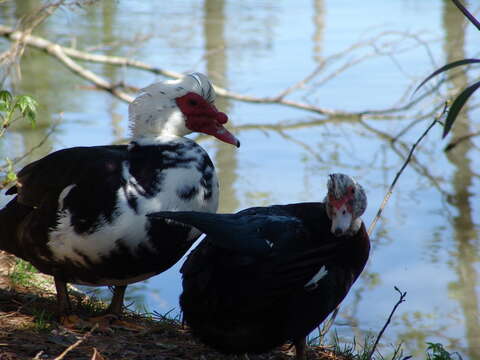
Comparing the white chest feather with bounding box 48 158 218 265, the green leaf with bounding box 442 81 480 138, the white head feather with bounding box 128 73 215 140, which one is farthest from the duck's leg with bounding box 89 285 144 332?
the green leaf with bounding box 442 81 480 138

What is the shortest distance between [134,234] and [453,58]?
6974 millimetres

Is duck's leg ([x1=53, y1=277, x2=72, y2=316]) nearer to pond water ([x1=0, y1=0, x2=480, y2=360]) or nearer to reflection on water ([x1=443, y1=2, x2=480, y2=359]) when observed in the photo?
pond water ([x1=0, y1=0, x2=480, y2=360])

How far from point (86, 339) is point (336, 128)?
4.83 meters

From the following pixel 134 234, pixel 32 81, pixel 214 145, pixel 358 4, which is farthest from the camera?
pixel 358 4

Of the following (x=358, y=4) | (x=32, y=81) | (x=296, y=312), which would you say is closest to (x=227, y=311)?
(x=296, y=312)

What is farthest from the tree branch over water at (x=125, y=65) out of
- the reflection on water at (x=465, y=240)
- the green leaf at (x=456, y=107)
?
the green leaf at (x=456, y=107)

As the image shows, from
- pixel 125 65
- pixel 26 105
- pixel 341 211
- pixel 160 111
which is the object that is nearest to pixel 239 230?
pixel 341 211

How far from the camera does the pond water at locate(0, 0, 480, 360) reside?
16.2 feet

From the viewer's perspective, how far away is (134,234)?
3174 mm

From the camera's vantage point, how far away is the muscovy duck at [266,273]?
2861 mm

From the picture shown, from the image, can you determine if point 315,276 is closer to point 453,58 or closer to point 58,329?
point 58,329

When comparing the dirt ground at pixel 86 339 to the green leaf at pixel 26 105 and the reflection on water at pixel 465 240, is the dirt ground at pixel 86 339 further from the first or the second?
→ the reflection on water at pixel 465 240

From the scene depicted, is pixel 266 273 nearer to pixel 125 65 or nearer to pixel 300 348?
pixel 300 348

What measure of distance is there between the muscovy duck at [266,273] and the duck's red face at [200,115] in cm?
63
